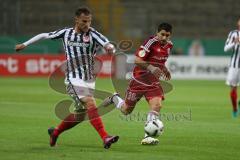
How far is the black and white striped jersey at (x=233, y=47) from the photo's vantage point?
1614 centimetres

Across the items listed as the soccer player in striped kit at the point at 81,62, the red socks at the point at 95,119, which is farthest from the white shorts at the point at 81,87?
the red socks at the point at 95,119

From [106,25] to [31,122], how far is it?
19.7 meters

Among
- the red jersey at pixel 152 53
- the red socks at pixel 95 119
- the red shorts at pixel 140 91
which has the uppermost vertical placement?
the red jersey at pixel 152 53

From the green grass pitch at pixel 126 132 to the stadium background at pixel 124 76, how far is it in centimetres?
1

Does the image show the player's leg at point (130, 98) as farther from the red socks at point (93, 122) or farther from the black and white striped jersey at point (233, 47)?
the black and white striped jersey at point (233, 47)

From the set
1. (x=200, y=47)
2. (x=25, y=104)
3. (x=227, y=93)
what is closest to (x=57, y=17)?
(x=200, y=47)

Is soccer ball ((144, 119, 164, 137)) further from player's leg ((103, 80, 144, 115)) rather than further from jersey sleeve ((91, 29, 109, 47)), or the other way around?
jersey sleeve ((91, 29, 109, 47))

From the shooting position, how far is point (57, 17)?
33.6 metres

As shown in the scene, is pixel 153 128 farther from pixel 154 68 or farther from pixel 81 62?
pixel 81 62

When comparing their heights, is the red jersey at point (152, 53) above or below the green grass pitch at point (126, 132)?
above

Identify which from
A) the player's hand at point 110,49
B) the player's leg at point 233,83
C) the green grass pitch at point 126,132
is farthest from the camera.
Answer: the player's leg at point 233,83

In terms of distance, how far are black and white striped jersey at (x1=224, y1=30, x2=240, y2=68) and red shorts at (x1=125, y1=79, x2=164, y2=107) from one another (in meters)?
5.46

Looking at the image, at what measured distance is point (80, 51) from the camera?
10.1 meters

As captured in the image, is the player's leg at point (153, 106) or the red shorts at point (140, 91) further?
the red shorts at point (140, 91)
